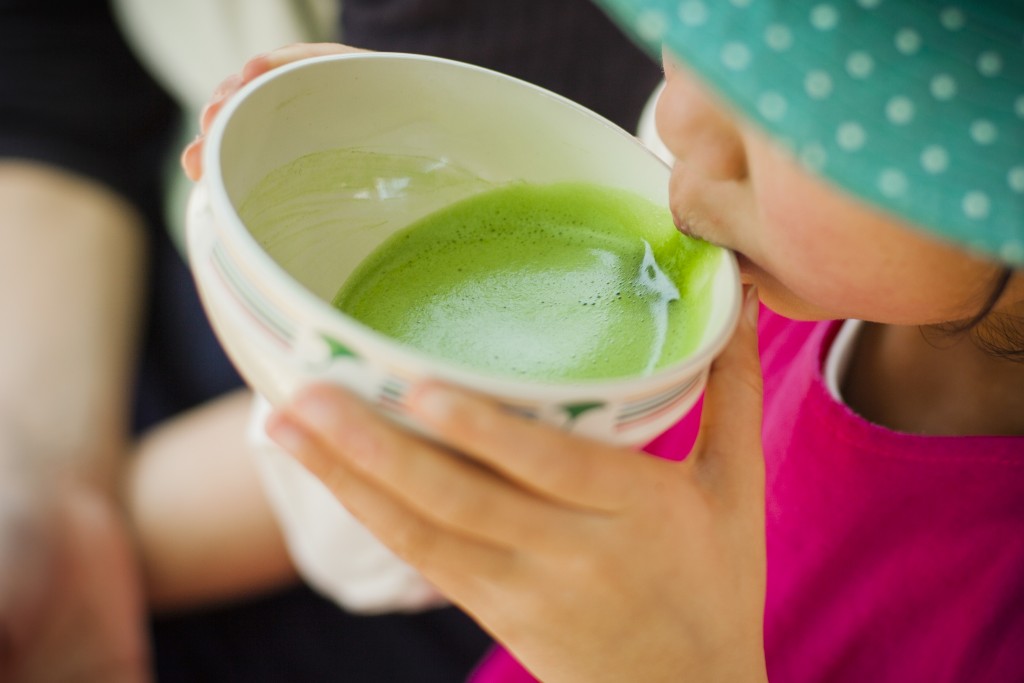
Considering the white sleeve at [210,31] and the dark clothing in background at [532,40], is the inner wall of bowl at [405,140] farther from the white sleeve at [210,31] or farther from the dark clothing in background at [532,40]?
the white sleeve at [210,31]

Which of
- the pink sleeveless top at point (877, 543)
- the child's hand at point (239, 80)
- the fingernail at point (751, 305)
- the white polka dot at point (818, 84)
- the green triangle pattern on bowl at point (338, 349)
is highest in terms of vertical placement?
the white polka dot at point (818, 84)

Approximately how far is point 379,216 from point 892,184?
36cm

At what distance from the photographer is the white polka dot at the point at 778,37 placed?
36 centimetres

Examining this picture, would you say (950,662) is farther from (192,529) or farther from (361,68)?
(192,529)

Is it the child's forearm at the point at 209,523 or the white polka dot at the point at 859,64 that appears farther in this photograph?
the child's forearm at the point at 209,523

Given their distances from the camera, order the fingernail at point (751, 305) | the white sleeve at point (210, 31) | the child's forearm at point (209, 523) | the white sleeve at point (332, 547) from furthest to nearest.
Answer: the white sleeve at point (210, 31) < the child's forearm at point (209, 523) < the white sleeve at point (332, 547) < the fingernail at point (751, 305)

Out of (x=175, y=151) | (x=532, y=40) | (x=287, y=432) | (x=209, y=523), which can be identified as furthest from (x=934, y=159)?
(x=175, y=151)

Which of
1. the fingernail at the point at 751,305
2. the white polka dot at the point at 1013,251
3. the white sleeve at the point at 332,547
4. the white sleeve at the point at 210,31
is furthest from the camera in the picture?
the white sleeve at the point at 210,31

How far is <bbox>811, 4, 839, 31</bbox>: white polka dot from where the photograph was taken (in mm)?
360

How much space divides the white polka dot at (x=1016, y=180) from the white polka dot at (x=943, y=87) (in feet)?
0.12

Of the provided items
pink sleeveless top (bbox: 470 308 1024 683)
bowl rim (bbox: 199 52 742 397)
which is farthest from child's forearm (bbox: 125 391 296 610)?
bowl rim (bbox: 199 52 742 397)

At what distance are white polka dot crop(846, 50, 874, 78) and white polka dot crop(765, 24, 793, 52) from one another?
24 millimetres

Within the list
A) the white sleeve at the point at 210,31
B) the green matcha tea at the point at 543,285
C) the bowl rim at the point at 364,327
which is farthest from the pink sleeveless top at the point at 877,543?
the white sleeve at the point at 210,31

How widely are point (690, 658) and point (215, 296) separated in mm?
311
